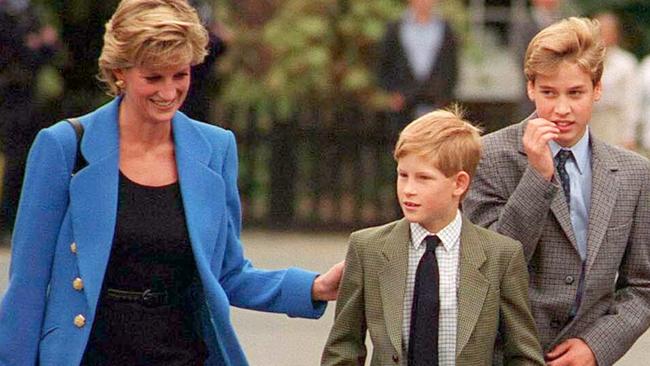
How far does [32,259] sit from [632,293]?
1625 mm

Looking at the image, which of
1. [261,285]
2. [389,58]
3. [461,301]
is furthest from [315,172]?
[461,301]

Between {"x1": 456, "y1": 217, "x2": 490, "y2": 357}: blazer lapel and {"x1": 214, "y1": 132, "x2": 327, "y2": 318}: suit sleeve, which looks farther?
{"x1": 214, "y1": 132, "x2": 327, "y2": 318}: suit sleeve

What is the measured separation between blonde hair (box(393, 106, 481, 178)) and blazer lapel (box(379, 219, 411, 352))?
20 cm

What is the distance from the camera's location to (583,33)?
5141 mm

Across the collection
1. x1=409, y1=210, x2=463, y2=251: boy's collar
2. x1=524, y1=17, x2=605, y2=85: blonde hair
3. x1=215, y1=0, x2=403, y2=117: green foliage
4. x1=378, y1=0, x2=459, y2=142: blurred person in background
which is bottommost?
x1=215, y1=0, x2=403, y2=117: green foliage

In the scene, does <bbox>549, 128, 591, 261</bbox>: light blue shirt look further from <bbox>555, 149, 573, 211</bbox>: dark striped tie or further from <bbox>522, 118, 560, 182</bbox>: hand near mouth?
<bbox>522, 118, 560, 182</bbox>: hand near mouth

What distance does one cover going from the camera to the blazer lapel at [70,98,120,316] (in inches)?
204

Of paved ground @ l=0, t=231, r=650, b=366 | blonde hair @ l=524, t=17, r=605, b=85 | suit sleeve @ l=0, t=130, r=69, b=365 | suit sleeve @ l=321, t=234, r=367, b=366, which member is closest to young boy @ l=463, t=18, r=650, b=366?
blonde hair @ l=524, t=17, r=605, b=85

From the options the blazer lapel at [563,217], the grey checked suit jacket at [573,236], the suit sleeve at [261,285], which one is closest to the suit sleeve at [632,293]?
the grey checked suit jacket at [573,236]

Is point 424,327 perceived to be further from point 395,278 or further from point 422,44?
point 422,44

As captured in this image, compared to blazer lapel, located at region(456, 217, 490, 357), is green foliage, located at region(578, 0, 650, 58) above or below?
below

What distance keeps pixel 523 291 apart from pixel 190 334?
0.95 metres

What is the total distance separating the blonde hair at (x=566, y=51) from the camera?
508cm

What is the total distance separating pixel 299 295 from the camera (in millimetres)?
5555
